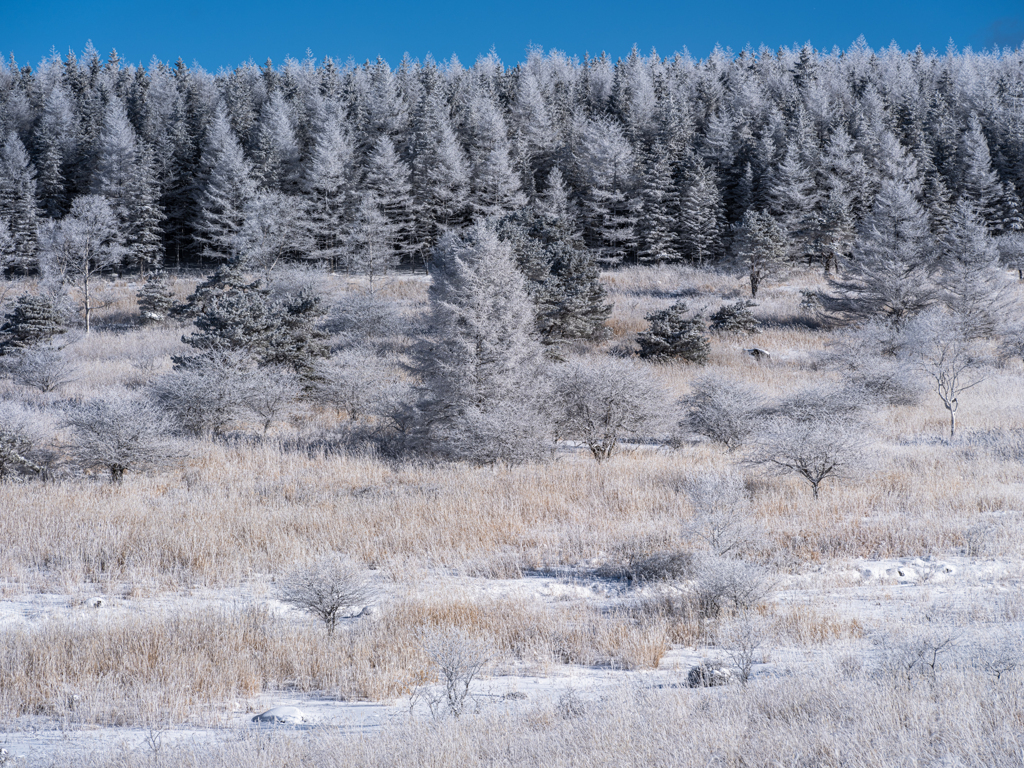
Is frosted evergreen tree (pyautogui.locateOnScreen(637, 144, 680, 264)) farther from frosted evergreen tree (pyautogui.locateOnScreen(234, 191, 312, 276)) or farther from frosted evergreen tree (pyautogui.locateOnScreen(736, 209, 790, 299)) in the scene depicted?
frosted evergreen tree (pyautogui.locateOnScreen(234, 191, 312, 276))

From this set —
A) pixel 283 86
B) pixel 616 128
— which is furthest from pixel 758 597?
pixel 283 86

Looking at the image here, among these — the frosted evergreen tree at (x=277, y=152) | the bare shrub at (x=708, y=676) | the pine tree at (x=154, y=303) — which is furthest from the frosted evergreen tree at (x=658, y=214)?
the bare shrub at (x=708, y=676)

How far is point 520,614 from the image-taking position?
20.3 feet

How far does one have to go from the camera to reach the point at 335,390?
1953 cm

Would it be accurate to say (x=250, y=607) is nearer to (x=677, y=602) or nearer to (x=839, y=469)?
(x=677, y=602)

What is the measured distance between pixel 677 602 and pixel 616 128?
5191 centimetres

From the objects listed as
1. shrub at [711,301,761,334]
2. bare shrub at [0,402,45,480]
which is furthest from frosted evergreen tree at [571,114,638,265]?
bare shrub at [0,402,45,480]

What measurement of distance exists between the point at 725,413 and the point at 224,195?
4429 cm

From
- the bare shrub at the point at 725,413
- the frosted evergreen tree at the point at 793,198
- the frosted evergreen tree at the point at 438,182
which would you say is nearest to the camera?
the bare shrub at the point at 725,413

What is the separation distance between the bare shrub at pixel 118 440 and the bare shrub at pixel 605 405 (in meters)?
8.39

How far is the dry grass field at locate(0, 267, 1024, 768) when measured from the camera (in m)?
3.54

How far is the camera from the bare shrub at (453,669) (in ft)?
14.1

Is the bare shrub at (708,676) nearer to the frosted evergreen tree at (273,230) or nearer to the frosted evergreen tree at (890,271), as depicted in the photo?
the frosted evergreen tree at (890,271)

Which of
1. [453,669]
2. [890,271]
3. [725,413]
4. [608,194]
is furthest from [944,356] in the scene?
[608,194]
